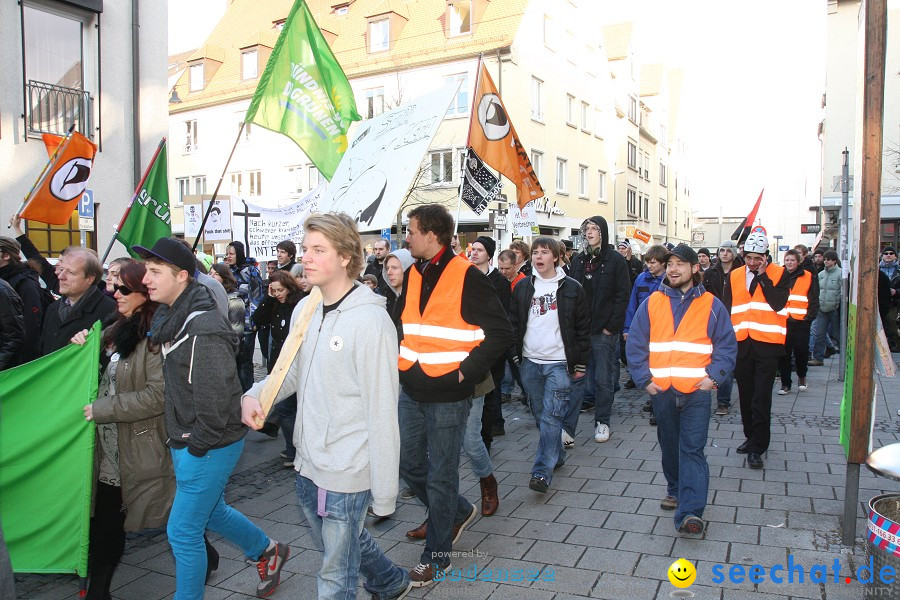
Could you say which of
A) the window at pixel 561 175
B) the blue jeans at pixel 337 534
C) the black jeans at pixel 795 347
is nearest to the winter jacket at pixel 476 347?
the blue jeans at pixel 337 534

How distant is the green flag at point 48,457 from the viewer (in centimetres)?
385

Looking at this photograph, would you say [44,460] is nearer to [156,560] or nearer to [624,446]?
[156,560]

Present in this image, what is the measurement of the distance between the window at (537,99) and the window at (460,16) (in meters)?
3.94

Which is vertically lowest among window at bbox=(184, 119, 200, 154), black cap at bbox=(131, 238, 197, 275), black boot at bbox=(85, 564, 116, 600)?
black boot at bbox=(85, 564, 116, 600)

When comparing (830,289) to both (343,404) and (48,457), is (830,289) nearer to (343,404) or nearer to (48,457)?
(343,404)

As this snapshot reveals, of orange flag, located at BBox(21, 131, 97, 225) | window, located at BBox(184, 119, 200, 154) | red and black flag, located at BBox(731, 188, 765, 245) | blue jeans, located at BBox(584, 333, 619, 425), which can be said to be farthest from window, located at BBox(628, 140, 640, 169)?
orange flag, located at BBox(21, 131, 97, 225)

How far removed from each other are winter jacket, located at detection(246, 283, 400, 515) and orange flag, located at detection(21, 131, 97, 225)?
572cm

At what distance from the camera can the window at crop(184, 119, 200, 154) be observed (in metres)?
40.1

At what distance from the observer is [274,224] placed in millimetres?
10875

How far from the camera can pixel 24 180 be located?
11.6 metres

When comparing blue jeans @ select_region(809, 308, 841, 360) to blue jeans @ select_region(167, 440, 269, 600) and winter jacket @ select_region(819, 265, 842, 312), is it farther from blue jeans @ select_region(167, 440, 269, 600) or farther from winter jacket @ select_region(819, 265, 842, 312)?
blue jeans @ select_region(167, 440, 269, 600)

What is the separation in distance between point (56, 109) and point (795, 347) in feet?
40.2

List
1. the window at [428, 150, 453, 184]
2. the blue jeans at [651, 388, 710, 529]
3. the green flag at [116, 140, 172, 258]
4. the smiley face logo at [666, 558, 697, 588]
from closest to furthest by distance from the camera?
the smiley face logo at [666, 558, 697, 588], the blue jeans at [651, 388, 710, 529], the green flag at [116, 140, 172, 258], the window at [428, 150, 453, 184]

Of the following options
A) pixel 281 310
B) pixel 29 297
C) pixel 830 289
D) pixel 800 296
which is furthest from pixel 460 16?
pixel 29 297
